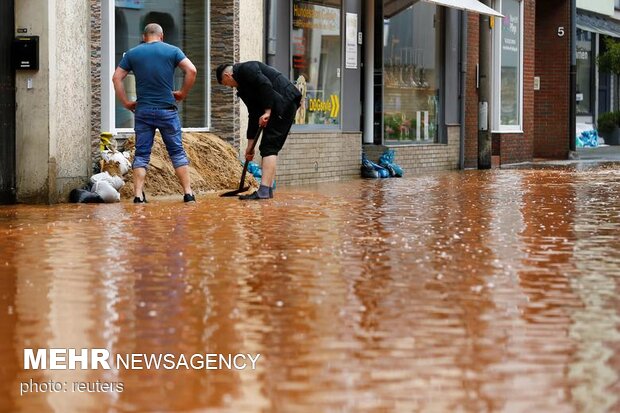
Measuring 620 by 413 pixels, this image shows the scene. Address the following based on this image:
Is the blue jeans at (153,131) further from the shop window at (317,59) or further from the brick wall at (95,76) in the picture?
the shop window at (317,59)

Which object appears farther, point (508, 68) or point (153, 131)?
point (508, 68)

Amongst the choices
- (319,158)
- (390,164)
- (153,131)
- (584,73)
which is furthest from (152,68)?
(584,73)

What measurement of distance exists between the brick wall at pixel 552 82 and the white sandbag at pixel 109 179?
18581mm

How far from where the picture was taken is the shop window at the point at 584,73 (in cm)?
4344

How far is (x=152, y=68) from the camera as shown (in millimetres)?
14547

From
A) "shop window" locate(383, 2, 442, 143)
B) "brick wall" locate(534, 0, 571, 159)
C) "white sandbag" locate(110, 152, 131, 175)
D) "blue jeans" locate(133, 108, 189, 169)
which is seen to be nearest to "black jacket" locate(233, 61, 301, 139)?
"blue jeans" locate(133, 108, 189, 169)

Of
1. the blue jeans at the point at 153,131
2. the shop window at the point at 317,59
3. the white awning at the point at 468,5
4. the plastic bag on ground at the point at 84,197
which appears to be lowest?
the plastic bag on ground at the point at 84,197

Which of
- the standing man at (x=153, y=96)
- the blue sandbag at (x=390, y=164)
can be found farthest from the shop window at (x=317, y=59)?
the standing man at (x=153, y=96)

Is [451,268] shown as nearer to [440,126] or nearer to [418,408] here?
[418,408]

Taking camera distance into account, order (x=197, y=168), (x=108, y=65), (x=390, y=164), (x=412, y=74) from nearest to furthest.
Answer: (x=108, y=65)
(x=197, y=168)
(x=390, y=164)
(x=412, y=74)

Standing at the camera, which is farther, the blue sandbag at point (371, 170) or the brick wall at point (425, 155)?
the brick wall at point (425, 155)

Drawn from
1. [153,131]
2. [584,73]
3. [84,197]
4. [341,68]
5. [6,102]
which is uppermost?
[584,73]

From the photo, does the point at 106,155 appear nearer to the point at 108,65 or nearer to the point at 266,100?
the point at 108,65

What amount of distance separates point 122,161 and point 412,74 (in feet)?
31.9
